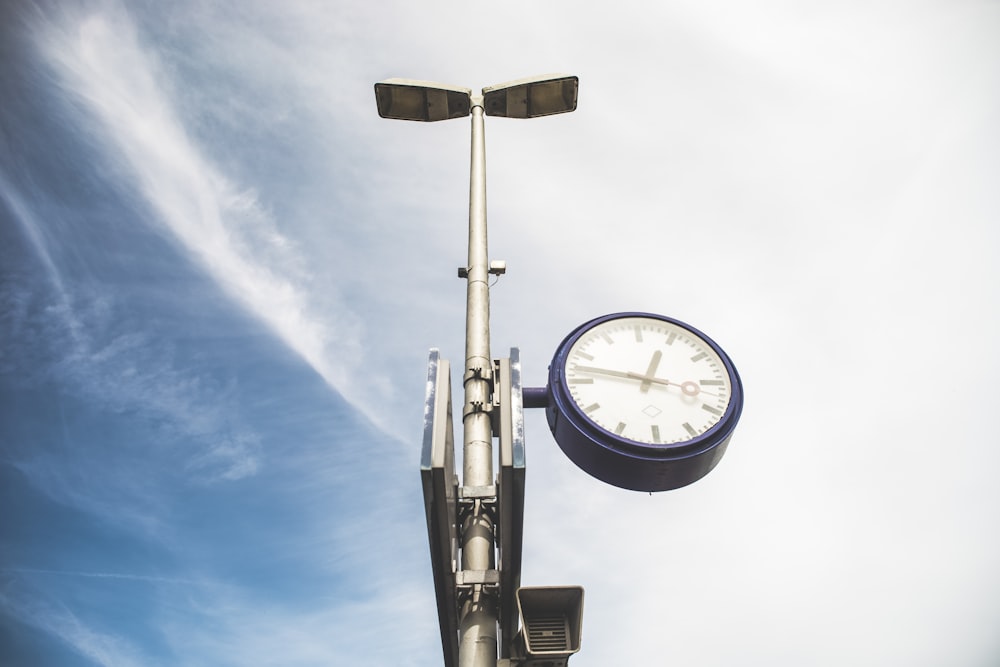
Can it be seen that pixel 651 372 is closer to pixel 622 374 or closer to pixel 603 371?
pixel 622 374

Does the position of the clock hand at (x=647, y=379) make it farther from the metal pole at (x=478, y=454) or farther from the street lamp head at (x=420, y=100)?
the street lamp head at (x=420, y=100)

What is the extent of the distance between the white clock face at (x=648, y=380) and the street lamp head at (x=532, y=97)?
2704 millimetres

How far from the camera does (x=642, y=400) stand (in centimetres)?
472

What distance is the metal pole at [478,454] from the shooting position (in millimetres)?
3393

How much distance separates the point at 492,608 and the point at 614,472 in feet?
4.53

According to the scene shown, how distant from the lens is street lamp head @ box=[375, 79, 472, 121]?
6359 millimetres

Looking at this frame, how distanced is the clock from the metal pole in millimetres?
782

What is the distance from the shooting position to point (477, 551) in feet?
11.9

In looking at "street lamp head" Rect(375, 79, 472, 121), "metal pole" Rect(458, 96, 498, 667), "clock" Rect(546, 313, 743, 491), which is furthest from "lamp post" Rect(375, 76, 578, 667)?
"street lamp head" Rect(375, 79, 472, 121)

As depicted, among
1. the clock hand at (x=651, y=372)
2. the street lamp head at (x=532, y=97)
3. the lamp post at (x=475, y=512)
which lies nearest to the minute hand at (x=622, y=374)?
the clock hand at (x=651, y=372)

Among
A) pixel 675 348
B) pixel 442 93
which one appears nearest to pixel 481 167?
pixel 442 93

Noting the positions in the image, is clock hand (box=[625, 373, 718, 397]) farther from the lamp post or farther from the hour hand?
the lamp post

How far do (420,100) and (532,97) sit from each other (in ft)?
3.75

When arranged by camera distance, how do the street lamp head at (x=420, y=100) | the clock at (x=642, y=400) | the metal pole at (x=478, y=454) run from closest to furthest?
the metal pole at (x=478, y=454) → the clock at (x=642, y=400) → the street lamp head at (x=420, y=100)
